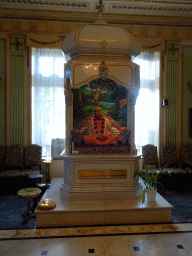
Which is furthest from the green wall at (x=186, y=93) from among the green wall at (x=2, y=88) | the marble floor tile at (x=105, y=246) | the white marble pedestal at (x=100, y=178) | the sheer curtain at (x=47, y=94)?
the green wall at (x=2, y=88)

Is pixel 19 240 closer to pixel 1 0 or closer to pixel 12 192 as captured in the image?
pixel 12 192

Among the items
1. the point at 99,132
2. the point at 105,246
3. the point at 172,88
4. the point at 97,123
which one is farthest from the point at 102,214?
the point at 172,88

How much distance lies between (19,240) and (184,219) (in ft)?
9.33

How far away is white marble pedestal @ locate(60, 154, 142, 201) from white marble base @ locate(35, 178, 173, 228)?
0.93ft

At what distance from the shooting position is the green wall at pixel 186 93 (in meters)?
7.19

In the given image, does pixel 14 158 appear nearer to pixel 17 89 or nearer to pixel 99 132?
pixel 17 89

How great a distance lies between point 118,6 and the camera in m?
6.50

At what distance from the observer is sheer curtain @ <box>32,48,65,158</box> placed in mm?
6902

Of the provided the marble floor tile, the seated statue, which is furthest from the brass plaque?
the marble floor tile

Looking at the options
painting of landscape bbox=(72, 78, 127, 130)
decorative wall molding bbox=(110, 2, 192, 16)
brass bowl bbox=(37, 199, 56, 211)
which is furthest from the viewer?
decorative wall molding bbox=(110, 2, 192, 16)

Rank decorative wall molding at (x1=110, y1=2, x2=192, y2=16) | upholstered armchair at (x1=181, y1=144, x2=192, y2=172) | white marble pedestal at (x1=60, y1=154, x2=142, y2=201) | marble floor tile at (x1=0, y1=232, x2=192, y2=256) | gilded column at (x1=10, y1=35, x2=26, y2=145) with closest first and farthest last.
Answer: marble floor tile at (x1=0, y1=232, x2=192, y2=256), white marble pedestal at (x1=60, y1=154, x2=142, y2=201), decorative wall molding at (x1=110, y1=2, x2=192, y2=16), gilded column at (x1=10, y1=35, x2=26, y2=145), upholstered armchair at (x1=181, y1=144, x2=192, y2=172)

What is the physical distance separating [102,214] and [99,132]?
71.4 inches

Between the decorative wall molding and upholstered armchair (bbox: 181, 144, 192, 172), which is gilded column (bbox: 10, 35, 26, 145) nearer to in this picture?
the decorative wall molding

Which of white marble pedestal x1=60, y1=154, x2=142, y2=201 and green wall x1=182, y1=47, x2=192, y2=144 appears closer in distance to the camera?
white marble pedestal x1=60, y1=154, x2=142, y2=201
